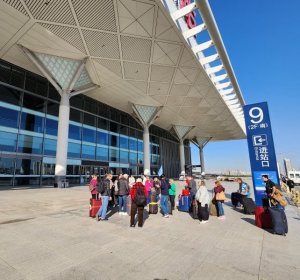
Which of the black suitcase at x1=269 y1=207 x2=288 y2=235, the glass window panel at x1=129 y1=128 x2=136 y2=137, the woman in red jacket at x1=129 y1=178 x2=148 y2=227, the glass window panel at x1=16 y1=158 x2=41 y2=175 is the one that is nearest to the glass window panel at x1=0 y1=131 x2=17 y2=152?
the glass window panel at x1=16 y1=158 x2=41 y2=175

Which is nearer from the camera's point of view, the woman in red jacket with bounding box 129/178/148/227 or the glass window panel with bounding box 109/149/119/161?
the woman in red jacket with bounding box 129/178/148/227

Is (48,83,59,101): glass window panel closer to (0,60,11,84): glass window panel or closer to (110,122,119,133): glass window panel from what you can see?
(0,60,11,84): glass window panel

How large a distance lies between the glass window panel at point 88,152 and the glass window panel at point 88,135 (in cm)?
86

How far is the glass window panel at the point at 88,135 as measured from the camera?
971 inches

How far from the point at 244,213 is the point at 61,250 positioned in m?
6.82

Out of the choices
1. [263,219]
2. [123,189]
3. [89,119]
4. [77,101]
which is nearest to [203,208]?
[263,219]

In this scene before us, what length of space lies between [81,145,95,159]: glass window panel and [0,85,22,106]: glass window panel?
836cm

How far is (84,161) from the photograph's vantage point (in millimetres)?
23828

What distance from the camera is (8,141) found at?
682 inches

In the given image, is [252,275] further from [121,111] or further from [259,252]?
[121,111]

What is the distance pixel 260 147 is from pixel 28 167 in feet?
60.4

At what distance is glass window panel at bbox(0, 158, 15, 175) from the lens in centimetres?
1662

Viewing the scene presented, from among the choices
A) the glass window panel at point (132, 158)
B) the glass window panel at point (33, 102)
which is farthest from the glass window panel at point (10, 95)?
the glass window panel at point (132, 158)

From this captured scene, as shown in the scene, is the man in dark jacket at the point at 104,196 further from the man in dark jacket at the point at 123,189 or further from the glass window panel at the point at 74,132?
the glass window panel at the point at 74,132
